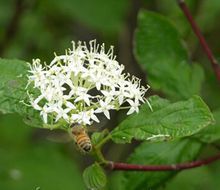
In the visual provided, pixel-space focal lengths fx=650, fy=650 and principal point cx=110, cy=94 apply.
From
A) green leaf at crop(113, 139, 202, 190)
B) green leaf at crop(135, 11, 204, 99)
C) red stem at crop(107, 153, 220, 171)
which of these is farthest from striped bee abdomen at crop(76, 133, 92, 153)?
green leaf at crop(135, 11, 204, 99)

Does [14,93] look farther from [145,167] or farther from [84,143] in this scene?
[145,167]

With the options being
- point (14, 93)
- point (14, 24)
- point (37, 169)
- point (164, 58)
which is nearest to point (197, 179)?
point (37, 169)

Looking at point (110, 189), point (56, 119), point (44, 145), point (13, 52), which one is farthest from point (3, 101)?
point (13, 52)

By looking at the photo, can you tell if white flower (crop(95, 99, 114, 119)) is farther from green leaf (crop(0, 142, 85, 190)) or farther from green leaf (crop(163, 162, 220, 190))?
green leaf (crop(0, 142, 85, 190))

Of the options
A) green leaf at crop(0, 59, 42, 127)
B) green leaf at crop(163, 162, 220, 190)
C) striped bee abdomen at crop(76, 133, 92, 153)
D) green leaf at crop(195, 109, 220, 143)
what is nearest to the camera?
striped bee abdomen at crop(76, 133, 92, 153)

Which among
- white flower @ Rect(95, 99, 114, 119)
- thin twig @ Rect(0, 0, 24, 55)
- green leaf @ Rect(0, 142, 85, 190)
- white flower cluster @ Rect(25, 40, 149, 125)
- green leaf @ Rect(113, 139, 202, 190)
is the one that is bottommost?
green leaf @ Rect(0, 142, 85, 190)

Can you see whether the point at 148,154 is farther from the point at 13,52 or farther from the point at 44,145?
the point at 13,52
